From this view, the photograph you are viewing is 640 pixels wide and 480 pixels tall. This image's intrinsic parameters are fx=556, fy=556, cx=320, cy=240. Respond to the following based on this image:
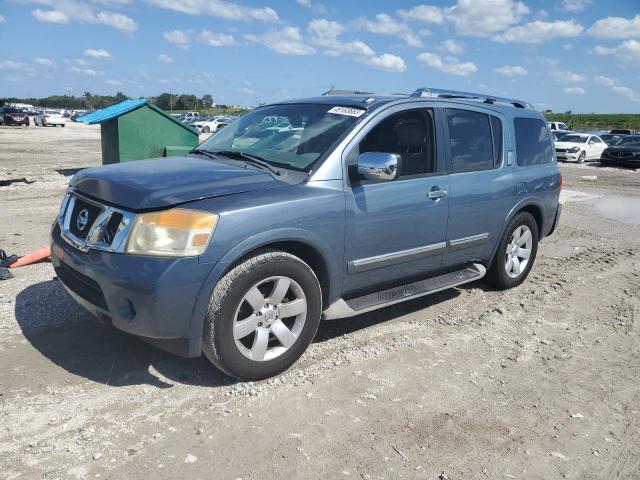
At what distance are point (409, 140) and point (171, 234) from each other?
221cm

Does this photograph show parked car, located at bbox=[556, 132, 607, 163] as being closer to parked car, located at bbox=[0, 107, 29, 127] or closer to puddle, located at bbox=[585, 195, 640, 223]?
puddle, located at bbox=[585, 195, 640, 223]

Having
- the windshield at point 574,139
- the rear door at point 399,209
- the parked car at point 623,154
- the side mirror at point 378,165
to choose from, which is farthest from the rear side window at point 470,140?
the windshield at point 574,139

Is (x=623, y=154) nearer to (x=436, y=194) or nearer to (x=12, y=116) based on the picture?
(x=436, y=194)

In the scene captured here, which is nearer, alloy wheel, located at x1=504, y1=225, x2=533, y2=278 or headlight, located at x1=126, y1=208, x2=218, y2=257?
headlight, located at x1=126, y1=208, x2=218, y2=257

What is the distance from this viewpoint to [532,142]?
19.0ft

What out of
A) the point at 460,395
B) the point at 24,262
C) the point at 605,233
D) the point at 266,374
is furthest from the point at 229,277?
the point at 605,233

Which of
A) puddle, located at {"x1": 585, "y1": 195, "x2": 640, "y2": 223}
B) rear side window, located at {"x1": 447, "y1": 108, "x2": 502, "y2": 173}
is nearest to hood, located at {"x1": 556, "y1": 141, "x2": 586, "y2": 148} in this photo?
puddle, located at {"x1": 585, "y1": 195, "x2": 640, "y2": 223}

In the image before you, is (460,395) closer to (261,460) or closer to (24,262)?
(261,460)

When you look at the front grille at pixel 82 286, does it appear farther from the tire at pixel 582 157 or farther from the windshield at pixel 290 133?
the tire at pixel 582 157

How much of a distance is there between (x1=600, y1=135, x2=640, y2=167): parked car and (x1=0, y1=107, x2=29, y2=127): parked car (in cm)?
4127

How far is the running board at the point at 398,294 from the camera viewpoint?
3.92m

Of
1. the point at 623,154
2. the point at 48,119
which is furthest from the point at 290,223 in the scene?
the point at 48,119

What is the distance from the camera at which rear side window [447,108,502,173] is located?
4727mm

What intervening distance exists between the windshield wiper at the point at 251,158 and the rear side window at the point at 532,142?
2.81 m
